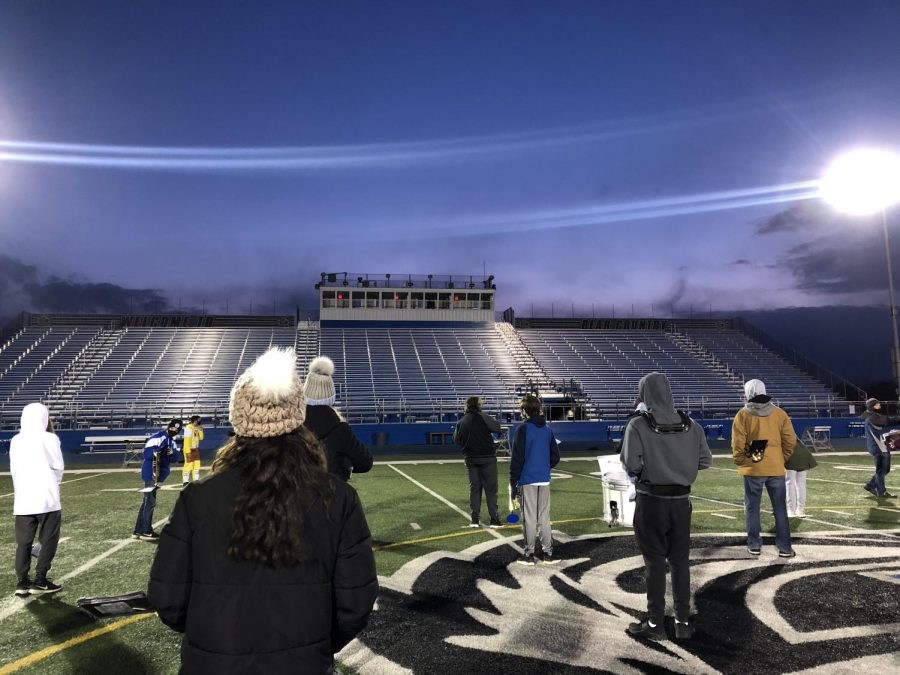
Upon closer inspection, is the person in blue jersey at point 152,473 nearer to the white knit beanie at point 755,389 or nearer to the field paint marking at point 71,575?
the field paint marking at point 71,575

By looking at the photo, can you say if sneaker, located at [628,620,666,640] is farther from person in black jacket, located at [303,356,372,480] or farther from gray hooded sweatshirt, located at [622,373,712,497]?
person in black jacket, located at [303,356,372,480]

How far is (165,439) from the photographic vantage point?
8719 millimetres

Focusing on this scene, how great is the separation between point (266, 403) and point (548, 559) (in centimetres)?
587

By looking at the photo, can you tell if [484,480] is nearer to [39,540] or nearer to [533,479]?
[533,479]

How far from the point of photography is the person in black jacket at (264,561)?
1950 mm

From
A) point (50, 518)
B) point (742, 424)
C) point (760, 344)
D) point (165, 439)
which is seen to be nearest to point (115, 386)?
point (165, 439)

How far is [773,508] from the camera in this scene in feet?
22.9

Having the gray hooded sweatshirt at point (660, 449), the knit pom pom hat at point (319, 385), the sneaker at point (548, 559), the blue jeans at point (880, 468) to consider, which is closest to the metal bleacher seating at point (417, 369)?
the blue jeans at point (880, 468)

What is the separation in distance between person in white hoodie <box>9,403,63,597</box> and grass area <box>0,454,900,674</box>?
292 mm

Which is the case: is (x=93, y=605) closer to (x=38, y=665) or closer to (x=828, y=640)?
(x=38, y=665)

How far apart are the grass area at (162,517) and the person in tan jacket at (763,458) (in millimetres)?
829

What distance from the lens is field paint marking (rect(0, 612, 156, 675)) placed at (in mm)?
4359

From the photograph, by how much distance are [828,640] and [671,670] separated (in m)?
1.58

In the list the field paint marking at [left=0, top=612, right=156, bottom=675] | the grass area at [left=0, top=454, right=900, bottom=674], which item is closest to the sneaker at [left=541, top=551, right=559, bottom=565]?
the grass area at [left=0, top=454, right=900, bottom=674]
